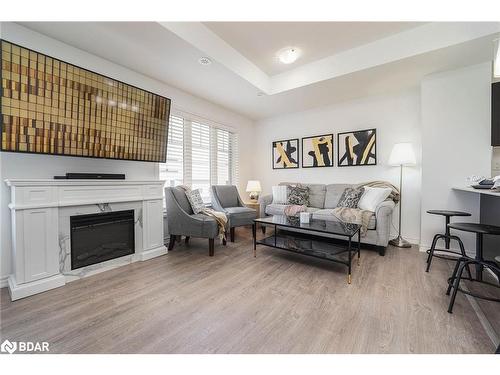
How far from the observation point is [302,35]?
2486 millimetres

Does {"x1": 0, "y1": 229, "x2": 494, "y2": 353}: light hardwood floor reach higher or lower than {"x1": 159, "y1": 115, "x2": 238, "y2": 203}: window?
lower

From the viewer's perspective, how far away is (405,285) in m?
1.96

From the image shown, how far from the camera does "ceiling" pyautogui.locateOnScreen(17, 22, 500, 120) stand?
2139 millimetres

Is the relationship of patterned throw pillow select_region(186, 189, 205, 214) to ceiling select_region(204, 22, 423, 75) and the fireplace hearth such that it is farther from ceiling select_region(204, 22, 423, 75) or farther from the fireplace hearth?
ceiling select_region(204, 22, 423, 75)

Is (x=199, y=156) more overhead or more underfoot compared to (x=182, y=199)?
more overhead

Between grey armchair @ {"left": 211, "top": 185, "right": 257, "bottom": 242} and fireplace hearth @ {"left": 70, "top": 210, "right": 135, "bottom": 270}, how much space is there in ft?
4.62

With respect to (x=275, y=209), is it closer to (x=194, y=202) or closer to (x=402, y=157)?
(x=194, y=202)

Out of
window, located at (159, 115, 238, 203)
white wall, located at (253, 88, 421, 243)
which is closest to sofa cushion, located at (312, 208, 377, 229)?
white wall, located at (253, 88, 421, 243)

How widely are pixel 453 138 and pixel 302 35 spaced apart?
2.36 m

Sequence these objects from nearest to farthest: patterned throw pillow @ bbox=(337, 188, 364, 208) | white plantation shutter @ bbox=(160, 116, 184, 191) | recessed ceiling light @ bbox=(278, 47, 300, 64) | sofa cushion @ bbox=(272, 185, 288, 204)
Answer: recessed ceiling light @ bbox=(278, 47, 300, 64) → patterned throw pillow @ bbox=(337, 188, 364, 208) → white plantation shutter @ bbox=(160, 116, 184, 191) → sofa cushion @ bbox=(272, 185, 288, 204)

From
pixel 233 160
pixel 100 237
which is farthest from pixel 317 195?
pixel 100 237

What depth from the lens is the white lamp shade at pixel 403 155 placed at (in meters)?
3.10
